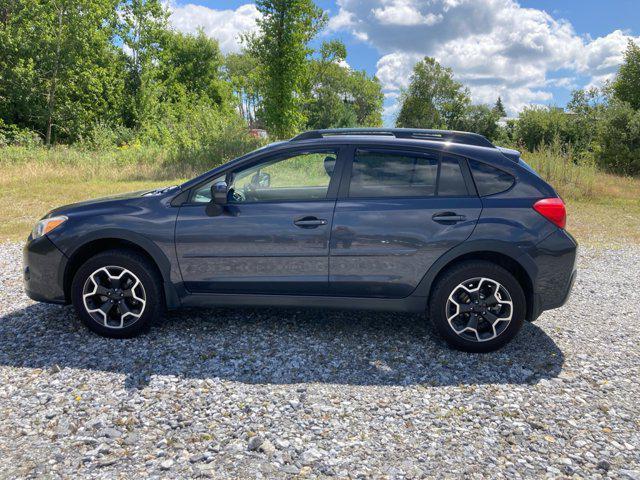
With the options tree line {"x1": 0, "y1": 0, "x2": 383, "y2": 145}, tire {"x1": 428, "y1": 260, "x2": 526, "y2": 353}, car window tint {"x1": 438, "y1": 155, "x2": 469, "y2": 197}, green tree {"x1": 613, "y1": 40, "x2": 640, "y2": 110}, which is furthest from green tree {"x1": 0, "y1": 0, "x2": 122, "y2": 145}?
green tree {"x1": 613, "y1": 40, "x2": 640, "y2": 110}

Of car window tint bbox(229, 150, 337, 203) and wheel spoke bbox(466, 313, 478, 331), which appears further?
car window tint bbox(229, 150, 337, 203)

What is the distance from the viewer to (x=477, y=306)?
3.75m

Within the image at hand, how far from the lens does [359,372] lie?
3.52 meters

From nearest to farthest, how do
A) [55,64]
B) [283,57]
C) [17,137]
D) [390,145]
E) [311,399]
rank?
[311,399], [390,145], [283,57], [17,137], [55,64]

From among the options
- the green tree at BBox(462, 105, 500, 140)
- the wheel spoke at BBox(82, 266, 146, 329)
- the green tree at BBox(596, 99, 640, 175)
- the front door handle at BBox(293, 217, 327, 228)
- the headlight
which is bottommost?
the wheel spoke at BBox(82, 266, 146, 329)

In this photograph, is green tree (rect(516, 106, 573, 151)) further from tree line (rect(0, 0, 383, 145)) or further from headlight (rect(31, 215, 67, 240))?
headlight (rect(31, 215, 67, 240))

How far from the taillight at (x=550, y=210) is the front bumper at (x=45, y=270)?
3810mm

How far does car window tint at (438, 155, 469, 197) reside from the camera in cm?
377

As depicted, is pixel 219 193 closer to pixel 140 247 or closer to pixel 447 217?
pixel 140 247

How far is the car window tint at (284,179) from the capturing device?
3934mm

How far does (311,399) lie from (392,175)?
1.84 m

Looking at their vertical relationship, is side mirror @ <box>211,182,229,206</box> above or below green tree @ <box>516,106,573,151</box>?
below

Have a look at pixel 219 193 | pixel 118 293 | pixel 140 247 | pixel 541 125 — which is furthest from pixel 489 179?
pixel 541 125

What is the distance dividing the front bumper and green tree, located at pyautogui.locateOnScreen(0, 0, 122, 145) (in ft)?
86.2
